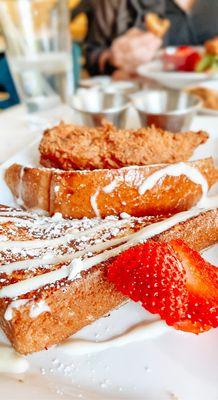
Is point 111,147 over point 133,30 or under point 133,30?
over

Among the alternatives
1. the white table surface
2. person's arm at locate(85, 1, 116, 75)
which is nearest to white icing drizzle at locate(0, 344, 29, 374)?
the white table surface

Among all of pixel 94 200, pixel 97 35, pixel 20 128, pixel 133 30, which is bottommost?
pixel 97 35

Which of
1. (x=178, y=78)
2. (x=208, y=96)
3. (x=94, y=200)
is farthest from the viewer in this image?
(x=178, y=78)

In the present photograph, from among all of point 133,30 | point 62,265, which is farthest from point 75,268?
point 133,30

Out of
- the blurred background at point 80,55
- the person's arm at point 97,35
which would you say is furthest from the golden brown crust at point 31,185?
the person's arm at point 97,35

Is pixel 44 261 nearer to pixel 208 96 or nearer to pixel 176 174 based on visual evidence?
pixel 176 174

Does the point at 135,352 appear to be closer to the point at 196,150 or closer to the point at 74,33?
the point at 196,150

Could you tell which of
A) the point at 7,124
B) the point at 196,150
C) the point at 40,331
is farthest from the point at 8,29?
the point at 40,331
